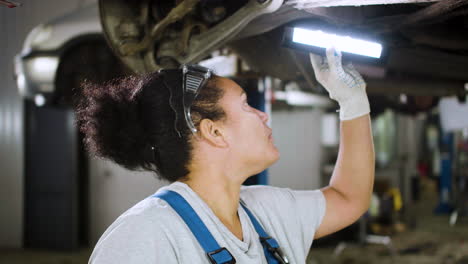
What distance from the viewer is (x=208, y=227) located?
92 cm

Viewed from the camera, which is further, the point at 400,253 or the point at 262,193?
the point at 400,253

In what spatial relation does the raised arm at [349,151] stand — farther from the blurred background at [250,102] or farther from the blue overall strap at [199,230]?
the blue overall strap at [199,230]

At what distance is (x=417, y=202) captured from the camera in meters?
7.35

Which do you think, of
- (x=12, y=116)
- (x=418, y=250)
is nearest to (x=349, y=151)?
(x=418, y=250)

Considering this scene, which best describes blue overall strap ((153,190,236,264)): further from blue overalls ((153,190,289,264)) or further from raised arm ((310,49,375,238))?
raised arm ((310,49,375,238))

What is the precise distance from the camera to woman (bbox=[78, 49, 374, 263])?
93 centimetres

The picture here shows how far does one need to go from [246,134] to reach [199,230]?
9.5 inches

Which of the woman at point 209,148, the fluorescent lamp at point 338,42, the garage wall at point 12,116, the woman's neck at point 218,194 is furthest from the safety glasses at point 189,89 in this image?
the garage wall at point 12,116

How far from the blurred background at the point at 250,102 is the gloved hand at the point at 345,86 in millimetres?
53

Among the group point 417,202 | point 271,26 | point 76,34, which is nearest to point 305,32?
point 271,26

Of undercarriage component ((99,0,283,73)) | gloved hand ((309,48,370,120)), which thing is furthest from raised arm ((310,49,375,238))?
undercarriage component ((99,0,283,73))

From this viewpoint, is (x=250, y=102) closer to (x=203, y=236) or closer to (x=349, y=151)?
(x=349, y=151)

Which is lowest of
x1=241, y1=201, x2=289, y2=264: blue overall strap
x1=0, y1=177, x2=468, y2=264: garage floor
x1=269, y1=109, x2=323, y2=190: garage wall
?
x1=0, y1=177, x2=468, y2=264: garage floor

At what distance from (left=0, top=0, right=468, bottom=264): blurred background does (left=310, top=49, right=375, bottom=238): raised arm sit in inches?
3.1
